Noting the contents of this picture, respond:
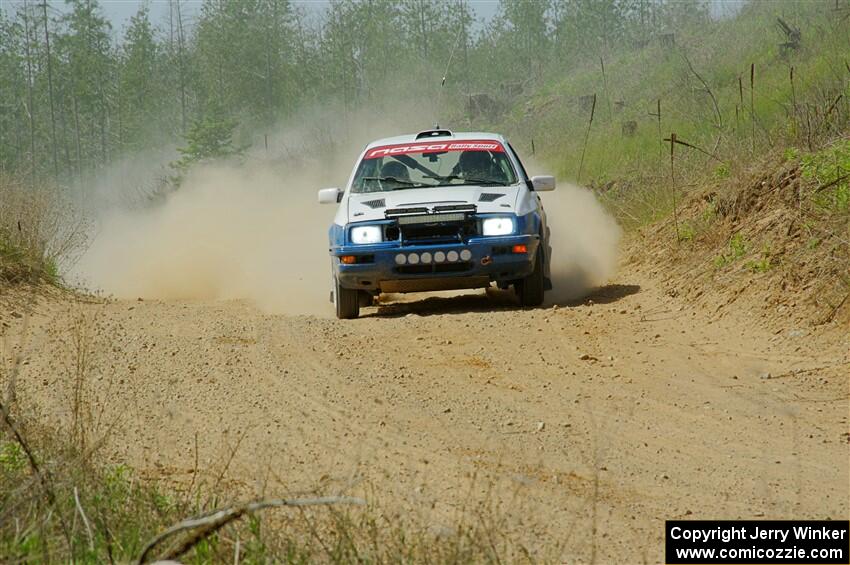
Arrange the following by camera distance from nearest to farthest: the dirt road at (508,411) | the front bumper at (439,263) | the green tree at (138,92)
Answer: the dirt road at (508,411)
the front bumper at (439,263)
the green tree at (138,92)

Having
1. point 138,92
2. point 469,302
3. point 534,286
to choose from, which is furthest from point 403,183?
point 138,92

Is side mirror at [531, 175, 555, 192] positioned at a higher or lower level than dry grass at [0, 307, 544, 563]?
higher

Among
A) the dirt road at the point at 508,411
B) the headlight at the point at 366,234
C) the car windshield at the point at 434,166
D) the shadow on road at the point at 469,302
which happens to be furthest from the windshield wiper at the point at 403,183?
the dirt road at the point at 508,411

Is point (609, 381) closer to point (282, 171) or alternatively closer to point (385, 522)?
point (385, 522)

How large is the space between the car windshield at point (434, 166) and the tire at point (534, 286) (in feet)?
3.36

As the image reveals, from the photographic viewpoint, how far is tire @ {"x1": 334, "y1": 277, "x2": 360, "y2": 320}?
1155cm

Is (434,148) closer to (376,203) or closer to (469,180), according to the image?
(469,180)

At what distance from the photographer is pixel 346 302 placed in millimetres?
11586

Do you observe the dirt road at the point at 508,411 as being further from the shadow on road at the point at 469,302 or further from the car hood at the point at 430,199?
the car hood at the point at 430,199

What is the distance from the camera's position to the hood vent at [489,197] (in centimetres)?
1140

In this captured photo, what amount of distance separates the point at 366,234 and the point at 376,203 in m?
0.47

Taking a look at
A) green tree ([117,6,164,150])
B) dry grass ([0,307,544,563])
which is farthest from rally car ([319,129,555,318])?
green tree ([117,6,164,150])

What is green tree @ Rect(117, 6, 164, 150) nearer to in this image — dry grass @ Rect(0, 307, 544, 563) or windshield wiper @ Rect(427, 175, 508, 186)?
windshield wiper @ Rect(427, 175, 508, 186)

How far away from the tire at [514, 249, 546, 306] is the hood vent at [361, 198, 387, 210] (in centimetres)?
152
